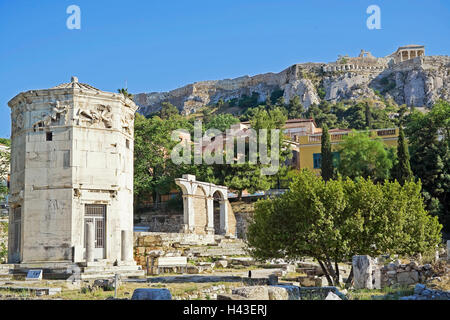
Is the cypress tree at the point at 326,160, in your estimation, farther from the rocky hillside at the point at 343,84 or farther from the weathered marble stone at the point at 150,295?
the rocky hillside at the point at 343,84

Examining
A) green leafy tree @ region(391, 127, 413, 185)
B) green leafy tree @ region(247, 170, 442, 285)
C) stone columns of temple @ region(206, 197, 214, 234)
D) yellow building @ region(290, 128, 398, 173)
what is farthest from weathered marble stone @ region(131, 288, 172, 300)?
yellow building @ region(290, 128, 398, 173)

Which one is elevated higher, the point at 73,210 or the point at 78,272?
the point at 73,210

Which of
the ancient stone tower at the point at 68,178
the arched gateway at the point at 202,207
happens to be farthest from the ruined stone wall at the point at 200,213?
the ancient stone tower at the point at 68,178

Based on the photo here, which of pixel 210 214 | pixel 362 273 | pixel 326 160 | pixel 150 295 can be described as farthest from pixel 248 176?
pixel 150 295

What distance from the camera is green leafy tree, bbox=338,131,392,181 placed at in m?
38.8

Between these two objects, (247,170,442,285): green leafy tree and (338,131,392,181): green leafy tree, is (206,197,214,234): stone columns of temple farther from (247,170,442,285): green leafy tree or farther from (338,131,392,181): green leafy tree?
(247,170,442,285): green leafy tree

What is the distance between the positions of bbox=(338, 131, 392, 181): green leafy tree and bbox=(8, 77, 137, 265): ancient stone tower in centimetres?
2425

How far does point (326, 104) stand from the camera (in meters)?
101

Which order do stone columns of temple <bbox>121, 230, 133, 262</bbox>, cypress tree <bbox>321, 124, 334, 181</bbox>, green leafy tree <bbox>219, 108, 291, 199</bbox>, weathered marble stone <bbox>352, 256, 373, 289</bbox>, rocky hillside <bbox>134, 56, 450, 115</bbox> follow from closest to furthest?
1. weathered marble stone <bbox>352, 256, 373, 289</bbox>
2. stone columns of temple <bbox>121, 230, 133, 262</bbox>
3. cypress tree <bbox>321, 124, 334, 181</bbox>
4. green leafy tree <bbox>219, 108, 291, 199</bbox>
5. rocky hillside <bbox>134, 56, 450, 115</bbox>

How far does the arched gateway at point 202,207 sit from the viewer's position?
3541 centimetres
